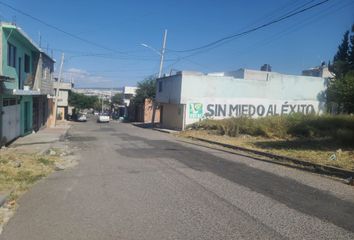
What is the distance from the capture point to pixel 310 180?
11820 mm

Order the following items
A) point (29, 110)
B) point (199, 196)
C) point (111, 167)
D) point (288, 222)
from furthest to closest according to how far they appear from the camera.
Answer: point (29, 110) → point (111, 167) → point (199, 196) → point (288, 222)

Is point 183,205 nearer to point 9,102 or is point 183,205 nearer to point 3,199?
point 3,199

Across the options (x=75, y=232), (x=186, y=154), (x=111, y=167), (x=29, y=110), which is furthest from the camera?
(x=29, y=110)

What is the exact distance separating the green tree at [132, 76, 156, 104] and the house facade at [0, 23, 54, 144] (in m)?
31.1

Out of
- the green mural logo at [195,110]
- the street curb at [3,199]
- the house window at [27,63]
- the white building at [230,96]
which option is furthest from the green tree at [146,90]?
the street curb at [3,199]

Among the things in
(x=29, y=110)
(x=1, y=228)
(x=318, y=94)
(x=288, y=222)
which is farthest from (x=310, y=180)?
(x=318, y=94)

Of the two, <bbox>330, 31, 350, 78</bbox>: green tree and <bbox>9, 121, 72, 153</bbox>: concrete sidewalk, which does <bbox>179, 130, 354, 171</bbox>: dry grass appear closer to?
<bbox>9, 121, 72, 153</bbox>: concrete sidewalk

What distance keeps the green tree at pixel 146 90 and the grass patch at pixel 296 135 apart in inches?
1152

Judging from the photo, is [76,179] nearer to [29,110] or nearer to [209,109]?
[29,110]

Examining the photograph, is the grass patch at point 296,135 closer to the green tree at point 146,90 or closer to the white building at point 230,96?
the white building at point 230,96

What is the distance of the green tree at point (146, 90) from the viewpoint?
6694 centimetres

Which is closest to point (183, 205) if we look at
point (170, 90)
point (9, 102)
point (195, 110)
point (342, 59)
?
point (9, 102)

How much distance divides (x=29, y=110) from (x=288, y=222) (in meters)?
25.9

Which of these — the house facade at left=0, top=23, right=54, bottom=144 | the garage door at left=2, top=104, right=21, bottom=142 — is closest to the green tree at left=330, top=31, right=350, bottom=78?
the house facade at left=0, top=23, right=54, bottom=144
